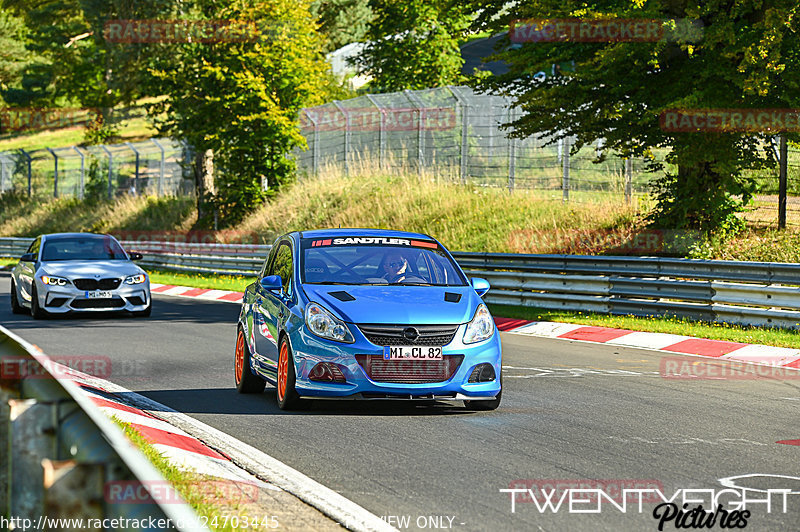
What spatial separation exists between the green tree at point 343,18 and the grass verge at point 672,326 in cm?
6992

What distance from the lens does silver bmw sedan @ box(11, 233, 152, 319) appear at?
1912 centimetres

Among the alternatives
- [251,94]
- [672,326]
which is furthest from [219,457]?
[251,94]

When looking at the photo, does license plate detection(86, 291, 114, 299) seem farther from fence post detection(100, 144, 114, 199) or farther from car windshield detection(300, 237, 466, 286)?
fence post detection(100, 144, 114, 199)

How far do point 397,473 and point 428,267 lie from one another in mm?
3801

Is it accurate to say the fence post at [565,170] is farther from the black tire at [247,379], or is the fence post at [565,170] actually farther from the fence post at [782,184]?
the black tire at [247,379]

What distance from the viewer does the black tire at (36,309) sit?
19266mm

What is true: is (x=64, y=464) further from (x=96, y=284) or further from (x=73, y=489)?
(x=96, y=284)

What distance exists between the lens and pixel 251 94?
37594 millimetres

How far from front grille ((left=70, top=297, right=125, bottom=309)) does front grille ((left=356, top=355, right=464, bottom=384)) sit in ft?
37.5

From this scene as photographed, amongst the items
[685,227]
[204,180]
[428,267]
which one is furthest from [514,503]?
[204,180]

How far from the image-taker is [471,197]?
29.8 m

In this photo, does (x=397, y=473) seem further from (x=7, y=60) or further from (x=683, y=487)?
(x=7, y=60)

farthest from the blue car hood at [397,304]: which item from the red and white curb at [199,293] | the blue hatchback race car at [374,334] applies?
the red and white curb at [199,293]

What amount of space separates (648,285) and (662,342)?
8.48 ft
